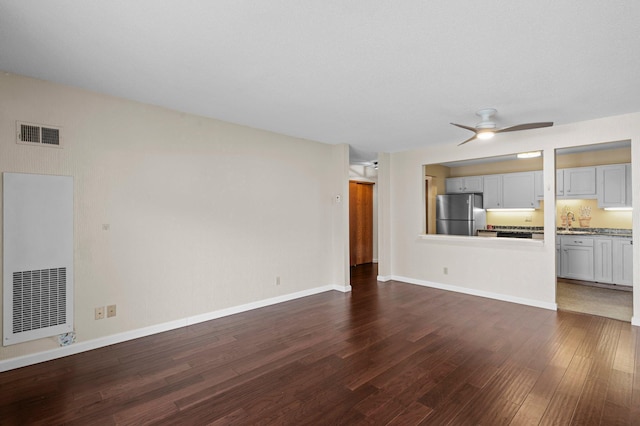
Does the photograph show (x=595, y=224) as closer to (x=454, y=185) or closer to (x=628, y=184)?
(x=628, y=184)

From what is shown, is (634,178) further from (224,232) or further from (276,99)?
(224,232)

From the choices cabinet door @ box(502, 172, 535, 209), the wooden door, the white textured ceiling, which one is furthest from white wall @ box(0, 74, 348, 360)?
cabinet door @ box(502, 172, 535, 209)

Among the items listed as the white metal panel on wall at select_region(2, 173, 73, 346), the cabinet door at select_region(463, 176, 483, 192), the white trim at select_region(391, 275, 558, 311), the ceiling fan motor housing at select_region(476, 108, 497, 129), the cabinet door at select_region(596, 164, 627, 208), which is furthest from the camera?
the cabinet door at select_region(463, 176, 483, 192)

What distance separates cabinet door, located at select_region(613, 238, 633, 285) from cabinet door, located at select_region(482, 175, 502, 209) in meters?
2.06

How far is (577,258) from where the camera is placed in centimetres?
582

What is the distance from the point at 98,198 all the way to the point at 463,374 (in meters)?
3.84

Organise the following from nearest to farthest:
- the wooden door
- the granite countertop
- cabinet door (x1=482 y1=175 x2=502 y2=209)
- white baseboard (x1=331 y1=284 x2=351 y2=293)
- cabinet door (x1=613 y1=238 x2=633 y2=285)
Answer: cabinet door (x1=613 y1=238 x2=633 y2=285)
white baseboard (x1=331 y1=284 x2=351 y2=293)
the granite countertop
cabinet door (x1=482 y1=175 x2=502 y2=209)
the wooden door

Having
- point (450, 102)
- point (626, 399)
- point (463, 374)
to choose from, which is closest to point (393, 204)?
point (450, 102)

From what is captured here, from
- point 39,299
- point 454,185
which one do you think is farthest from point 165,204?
point 454,185

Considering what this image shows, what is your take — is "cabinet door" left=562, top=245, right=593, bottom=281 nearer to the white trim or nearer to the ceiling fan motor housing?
the white trim

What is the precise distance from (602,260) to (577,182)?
150 centimetres

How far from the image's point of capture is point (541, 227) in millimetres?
6703

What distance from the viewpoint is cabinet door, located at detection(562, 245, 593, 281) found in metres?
5.68

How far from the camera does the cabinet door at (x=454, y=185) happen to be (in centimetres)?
758
